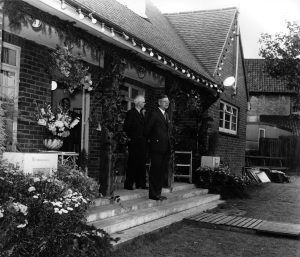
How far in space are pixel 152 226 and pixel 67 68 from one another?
271 centimetres

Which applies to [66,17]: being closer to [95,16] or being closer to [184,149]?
[95,16]

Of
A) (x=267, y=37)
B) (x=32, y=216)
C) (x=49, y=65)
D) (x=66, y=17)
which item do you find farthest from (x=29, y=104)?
(x=267, y=37)

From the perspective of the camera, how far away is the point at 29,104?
24.0ft

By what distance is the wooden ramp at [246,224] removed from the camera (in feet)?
22.0

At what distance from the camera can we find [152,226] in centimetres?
650

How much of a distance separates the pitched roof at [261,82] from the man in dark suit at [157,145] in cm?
2899

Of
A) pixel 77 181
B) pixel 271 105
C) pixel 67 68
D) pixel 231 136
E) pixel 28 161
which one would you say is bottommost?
pixel 77 181

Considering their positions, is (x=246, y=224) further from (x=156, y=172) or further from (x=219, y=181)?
(x=219, y=181)

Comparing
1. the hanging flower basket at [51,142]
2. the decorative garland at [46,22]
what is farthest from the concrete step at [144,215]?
the decorative garland at [46,22]

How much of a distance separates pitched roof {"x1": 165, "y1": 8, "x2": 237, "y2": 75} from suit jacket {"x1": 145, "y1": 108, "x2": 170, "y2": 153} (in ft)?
20.4

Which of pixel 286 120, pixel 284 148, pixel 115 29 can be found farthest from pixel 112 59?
pixel 286 120

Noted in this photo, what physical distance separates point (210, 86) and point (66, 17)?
6351 mm

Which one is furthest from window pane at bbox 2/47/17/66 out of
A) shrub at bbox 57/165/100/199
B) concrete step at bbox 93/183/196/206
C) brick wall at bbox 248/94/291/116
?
brick wall at bbox 248/94/291/116

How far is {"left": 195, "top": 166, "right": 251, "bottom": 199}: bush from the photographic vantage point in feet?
35.1
